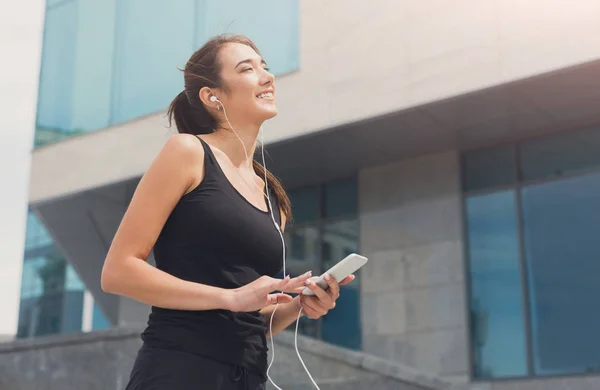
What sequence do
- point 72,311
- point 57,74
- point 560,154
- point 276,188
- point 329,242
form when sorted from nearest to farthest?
point 276,188
point 560,154
point 329,242
point 57,74
point 72,311

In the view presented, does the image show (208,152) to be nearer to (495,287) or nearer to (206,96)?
(206,96)

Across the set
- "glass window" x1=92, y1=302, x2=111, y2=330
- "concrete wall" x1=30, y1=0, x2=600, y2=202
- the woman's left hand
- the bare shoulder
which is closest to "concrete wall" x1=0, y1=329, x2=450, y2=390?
"concrete wall" x1=30, y1=0, x2=600, y2=202

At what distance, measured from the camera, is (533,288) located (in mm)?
12016

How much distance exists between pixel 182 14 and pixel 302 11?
2.81 meters

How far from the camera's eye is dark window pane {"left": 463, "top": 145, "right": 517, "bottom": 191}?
41.8ft

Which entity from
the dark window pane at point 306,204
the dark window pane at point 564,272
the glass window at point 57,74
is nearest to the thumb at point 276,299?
the dark window pane at point 564,272

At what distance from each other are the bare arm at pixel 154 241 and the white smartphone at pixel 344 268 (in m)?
0.29

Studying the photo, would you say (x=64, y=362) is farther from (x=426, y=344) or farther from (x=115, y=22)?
(x=115, y=22)

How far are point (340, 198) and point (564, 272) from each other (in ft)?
14.3

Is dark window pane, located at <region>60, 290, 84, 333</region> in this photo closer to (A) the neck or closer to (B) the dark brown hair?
(B) the dark brown hair

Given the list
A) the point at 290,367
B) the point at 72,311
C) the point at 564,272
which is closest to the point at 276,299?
the point at 290,367

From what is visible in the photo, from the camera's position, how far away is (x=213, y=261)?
2.17 metres

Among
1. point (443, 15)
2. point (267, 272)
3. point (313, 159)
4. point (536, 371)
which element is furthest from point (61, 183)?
point (267, 272)

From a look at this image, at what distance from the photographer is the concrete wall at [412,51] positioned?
10211 millimetres
